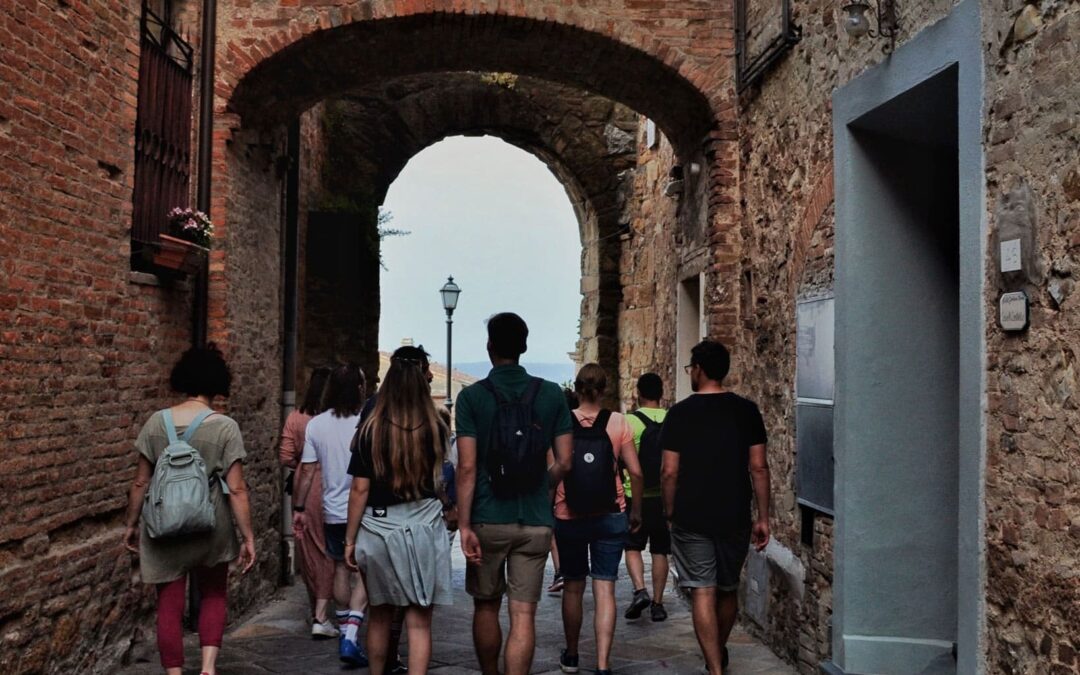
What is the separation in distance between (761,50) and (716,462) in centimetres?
288

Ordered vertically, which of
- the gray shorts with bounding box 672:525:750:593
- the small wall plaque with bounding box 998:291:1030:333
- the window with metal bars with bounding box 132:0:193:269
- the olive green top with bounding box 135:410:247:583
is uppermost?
the window with metal bars with bounding box 132:0:193:269

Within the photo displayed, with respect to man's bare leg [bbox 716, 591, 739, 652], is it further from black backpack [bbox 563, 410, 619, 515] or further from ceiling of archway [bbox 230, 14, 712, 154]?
ceiling of archway [bbox 230, 14, 712, 154]

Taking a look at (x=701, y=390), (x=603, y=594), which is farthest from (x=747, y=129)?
(x=603, y=594)

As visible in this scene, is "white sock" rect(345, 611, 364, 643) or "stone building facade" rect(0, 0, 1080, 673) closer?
"stone building facade" rect(0, 0, 1080, 673)

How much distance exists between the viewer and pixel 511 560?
5.00 meters

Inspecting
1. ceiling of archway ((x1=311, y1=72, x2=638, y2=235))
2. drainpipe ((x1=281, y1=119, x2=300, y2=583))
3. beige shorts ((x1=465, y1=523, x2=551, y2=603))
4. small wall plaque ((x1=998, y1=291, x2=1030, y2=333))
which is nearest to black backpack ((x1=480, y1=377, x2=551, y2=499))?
beige shorts ((x1=465, y1=523, x2=551, y2=603))

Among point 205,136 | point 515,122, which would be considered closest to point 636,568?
point 205,136

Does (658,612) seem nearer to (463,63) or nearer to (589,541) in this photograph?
(589,541)

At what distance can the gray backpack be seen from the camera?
4.79 meters

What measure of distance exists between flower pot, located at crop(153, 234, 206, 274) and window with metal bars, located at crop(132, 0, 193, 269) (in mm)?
43

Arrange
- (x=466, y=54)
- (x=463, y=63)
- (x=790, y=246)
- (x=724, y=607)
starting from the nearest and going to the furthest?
(x=724, y=607) < (x=790, y=246) < (x=466, y=54) < (x=463, y=63)

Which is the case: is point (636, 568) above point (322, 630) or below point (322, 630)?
above

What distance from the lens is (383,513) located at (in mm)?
4938

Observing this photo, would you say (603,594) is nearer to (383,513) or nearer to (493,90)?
(383,513)
